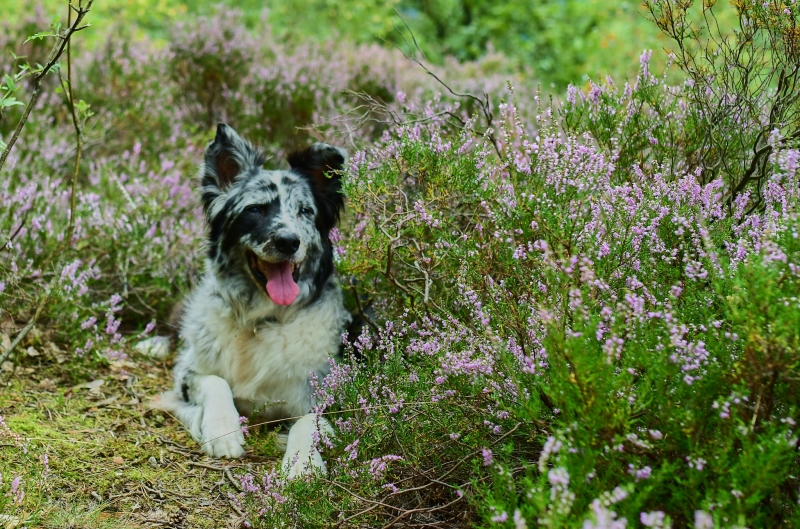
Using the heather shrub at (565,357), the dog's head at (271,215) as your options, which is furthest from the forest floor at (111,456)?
the dog's head at (271,215)

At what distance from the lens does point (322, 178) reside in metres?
4.42

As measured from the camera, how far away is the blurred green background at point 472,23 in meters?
13.9

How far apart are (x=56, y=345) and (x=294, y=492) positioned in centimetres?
255

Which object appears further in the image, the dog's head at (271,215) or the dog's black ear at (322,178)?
the dog's black ear at (322,178)

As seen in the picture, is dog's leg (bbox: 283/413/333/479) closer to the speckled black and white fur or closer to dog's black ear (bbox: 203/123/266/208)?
the speckled black and white fur

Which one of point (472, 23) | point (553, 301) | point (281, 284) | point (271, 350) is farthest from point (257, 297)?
point (472, 23)

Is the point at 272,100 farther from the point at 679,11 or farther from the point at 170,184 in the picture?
the point at 679,11

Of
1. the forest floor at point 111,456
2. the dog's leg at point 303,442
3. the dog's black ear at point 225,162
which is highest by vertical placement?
the dog's black ear at point 225,162

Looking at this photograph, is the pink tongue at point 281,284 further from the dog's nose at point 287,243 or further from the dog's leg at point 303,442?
the dog's leg at point 303,442

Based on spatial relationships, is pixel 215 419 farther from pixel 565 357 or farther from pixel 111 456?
pixel 565 357

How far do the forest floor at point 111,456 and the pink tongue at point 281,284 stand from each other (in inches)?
29.8

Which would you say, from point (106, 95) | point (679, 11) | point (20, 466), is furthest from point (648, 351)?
point (106, 95)

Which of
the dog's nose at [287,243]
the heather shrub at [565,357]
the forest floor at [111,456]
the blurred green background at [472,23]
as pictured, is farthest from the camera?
the blurred green background at [472,23]

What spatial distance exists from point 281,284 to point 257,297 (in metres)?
0.20
